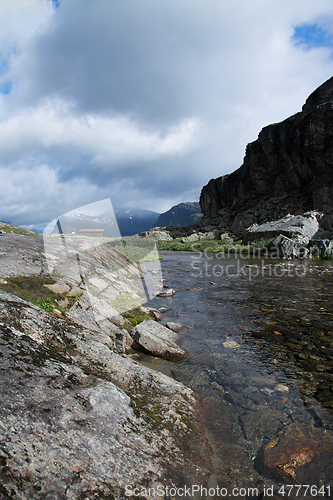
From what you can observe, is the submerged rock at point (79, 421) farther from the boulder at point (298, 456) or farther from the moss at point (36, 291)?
the moss at point (36, 291)

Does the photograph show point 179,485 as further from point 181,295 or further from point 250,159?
point 250,159

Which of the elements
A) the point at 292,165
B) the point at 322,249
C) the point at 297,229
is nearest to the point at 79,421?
the point at 322,249

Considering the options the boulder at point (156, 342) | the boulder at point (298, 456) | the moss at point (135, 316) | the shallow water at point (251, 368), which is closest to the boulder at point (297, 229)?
the shallow water at point (251, 368)

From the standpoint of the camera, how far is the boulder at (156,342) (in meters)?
5.02

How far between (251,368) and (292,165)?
67.0 metres

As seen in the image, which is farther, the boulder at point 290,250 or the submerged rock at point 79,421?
the boulder at point 290,250

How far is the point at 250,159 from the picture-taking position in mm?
73062

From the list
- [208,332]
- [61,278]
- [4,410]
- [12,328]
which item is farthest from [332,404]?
[61,278]

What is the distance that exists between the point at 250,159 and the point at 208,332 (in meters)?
76.5

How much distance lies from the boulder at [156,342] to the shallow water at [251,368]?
0.19 m

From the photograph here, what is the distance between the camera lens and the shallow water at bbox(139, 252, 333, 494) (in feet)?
9.80

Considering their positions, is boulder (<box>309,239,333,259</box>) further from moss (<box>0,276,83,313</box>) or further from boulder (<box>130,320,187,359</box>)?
moss (<box>0,276,83,313</box>)

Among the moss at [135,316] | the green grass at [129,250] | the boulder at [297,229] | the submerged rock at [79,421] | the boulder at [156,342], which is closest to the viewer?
the submerged rock at [79,421]

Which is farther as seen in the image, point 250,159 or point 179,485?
point 250,159
